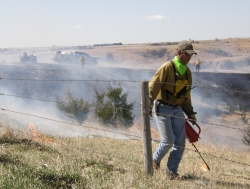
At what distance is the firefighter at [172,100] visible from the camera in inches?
177

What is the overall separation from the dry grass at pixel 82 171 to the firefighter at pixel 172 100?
204 millimetres

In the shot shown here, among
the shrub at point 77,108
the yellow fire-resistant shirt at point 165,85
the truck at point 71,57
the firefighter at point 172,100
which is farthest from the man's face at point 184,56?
the truck at point 71,57

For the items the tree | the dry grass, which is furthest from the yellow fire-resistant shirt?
the tree

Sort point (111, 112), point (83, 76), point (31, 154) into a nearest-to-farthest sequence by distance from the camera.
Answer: point (31, 154)
point (111, 112)
point (83, 76)

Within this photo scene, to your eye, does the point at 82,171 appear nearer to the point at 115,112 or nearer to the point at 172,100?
the point at 172,100

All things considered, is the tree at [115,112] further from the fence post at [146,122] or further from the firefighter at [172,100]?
the fence post at [146,122]

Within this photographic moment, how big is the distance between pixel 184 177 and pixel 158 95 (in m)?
1.18

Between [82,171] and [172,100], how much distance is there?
1.49 m

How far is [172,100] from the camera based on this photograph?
4.59m

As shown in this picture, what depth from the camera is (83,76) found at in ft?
109

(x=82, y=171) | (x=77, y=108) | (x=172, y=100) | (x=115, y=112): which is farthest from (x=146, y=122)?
(x=77, y=108)

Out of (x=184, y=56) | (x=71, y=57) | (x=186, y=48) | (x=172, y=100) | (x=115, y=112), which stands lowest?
(x=115, y=112)

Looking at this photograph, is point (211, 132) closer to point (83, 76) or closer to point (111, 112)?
point (111, 112)

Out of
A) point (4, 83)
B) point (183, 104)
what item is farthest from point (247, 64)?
point (183, 104)
